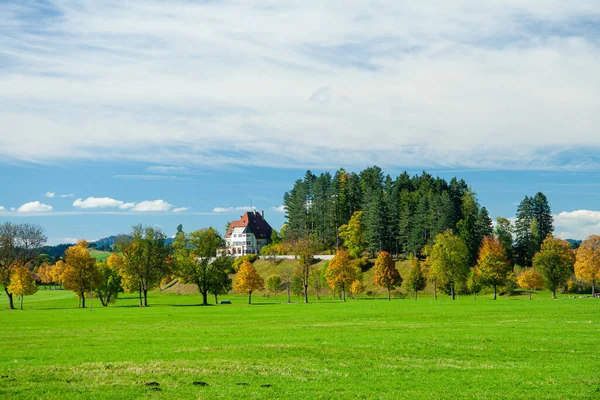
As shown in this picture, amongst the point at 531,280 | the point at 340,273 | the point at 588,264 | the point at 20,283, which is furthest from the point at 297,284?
the point at 588,264

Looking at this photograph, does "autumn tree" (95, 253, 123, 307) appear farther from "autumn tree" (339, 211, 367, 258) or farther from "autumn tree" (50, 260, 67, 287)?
"autumn tree" (339, 211, 367, 258)

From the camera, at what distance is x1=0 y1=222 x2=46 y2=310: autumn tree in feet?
346

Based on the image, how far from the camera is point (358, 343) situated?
3238 cm

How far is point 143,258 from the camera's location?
357 feet

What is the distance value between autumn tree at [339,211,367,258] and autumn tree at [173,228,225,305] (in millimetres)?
50855

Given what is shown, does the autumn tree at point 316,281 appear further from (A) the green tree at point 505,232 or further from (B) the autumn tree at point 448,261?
(A) the green tree at point 505,232

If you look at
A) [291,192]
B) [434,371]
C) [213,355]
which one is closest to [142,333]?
[213,355]

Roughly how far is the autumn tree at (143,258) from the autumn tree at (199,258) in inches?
125

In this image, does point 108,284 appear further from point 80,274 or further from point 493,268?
point 493,268

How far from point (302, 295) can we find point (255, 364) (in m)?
110

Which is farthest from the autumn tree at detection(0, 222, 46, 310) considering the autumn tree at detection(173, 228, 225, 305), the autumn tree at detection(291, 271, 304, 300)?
the autumn tree at detection(291, 271, 304, 300)

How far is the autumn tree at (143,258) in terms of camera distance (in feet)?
356

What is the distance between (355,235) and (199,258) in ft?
179

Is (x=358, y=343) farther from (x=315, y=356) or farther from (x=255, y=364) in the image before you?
(x=255, y=364)
